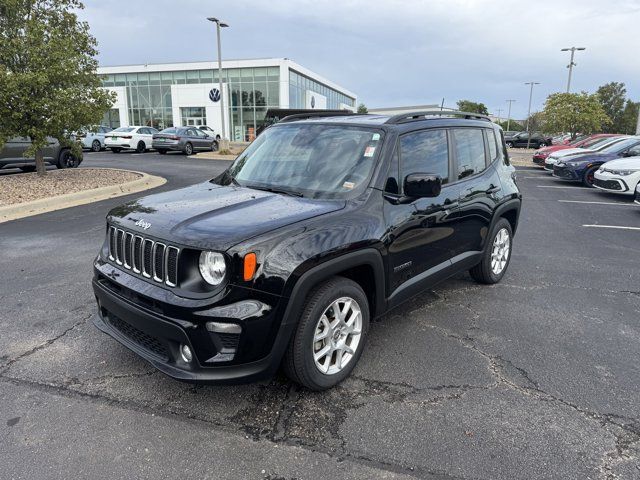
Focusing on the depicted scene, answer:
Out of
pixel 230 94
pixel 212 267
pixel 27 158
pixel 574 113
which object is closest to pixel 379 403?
pixel 212 267

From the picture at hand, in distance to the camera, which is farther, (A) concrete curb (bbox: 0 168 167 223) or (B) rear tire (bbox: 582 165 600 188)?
(B) rear tire (bbox: 582 165 600 188)

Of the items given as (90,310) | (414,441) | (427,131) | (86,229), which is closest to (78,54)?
(86,229)

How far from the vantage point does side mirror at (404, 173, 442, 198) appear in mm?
3324

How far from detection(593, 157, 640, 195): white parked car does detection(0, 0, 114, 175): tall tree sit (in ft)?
42.6

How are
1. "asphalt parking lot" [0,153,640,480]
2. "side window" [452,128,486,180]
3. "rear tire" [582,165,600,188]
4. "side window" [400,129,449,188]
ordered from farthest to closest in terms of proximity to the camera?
"rear tire" [582,165,600,188], "side window" [452,128,486,180], "side window" [400,129,449,188], "asphalt parking lot" [0,153,640,480]

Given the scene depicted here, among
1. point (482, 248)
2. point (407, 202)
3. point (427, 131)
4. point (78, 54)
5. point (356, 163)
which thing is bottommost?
point (482, 248)

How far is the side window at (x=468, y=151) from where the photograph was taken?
4.36 metres

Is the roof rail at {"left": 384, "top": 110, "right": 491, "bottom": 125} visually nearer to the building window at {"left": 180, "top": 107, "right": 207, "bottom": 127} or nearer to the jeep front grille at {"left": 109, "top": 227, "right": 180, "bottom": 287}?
the jeep front grille at {"left": 109, "top": 227, "right": 180, "bottom": 287}

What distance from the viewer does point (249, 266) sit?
256cm

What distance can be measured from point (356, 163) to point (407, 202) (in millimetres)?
490

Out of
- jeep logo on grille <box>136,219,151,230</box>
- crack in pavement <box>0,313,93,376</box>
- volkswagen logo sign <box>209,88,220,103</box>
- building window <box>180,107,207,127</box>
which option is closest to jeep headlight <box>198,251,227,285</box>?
jeep logo on grille <box>136,219,151,230</box>

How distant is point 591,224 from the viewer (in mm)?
8805

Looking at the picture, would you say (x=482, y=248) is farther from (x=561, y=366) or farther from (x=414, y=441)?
(x=414, y=441)

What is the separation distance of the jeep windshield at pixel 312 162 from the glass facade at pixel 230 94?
37.3m
